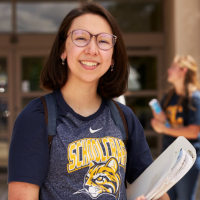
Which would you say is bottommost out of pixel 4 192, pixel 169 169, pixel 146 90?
pixel 4 192

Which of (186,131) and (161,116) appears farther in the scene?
(161,116)

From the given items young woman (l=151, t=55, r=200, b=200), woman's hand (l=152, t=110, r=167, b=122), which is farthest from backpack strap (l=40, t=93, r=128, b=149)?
woman's hand (l=152, t=110, r=167, b=122)

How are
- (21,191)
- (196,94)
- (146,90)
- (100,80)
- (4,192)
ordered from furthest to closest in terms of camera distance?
1. (146,90)
2. (4,192)
3. (196,94)
4. (100,80)
5. (21,191)

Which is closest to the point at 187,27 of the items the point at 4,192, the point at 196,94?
the point at 196,94

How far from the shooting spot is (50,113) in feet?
4.92

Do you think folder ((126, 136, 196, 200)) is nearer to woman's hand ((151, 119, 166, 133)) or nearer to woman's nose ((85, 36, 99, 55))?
woman's nose ((85, 36, 99, 55))

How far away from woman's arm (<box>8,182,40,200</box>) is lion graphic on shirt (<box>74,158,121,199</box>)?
20 cm

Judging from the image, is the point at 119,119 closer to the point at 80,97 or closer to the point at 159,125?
the point at 80,97

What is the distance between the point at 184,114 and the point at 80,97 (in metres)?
2.35

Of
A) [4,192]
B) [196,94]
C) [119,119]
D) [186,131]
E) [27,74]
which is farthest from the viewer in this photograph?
[27,74]

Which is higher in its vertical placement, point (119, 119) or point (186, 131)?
point (119, 119)

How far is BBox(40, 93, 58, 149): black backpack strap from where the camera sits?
1457mm

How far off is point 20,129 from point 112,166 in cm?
43

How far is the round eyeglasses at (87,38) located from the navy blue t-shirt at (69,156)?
0.92 ft
